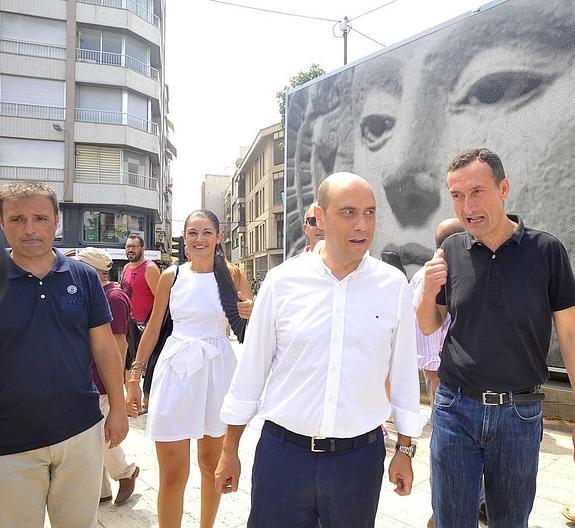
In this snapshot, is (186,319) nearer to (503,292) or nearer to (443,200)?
(503,292)

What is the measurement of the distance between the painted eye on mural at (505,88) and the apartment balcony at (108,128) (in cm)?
2423

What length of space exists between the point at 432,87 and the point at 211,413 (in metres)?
6.34

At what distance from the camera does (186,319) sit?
316 cm

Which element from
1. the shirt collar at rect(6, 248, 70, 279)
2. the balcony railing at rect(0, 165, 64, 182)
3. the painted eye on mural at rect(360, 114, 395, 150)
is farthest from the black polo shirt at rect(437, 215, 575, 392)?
the balcony railing at rect(0, 165, 64, 182)

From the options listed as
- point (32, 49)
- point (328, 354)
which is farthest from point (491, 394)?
point (32, 49)

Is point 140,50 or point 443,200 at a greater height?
point 140,50

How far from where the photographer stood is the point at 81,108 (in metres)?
27.5

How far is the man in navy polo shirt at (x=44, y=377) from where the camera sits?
2.24 metres

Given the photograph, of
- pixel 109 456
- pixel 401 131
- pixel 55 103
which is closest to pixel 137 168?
pixel 55 103

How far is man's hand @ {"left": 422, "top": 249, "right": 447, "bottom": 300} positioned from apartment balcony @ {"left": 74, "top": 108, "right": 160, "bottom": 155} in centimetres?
A: 2794

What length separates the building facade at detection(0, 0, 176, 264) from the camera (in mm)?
26266

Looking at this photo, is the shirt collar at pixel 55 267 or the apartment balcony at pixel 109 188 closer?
the shirt collar at pixel 55 267

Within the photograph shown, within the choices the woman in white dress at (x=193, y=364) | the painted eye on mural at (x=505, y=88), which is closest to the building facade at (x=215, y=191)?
the painted eye on mural at (x=505, y=88)

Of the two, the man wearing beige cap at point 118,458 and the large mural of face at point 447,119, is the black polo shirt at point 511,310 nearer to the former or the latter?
the man wearing beige cap at point 118,458
